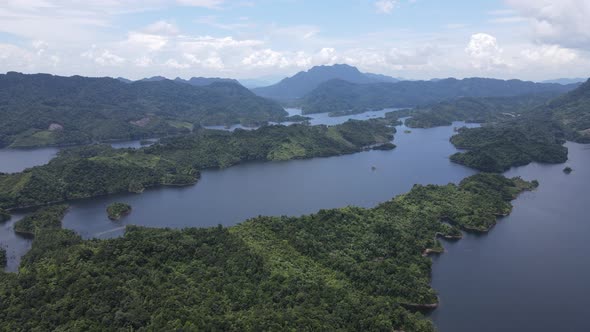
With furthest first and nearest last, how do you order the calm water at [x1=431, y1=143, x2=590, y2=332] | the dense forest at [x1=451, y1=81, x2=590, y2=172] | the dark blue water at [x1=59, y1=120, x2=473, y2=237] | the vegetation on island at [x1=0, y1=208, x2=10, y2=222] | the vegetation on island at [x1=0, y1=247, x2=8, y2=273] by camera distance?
the dense forest at [x1=451, y1=81, x2=590, y2=172] → the dark blue water at [x1=59, y1=120, x2=473, y2=237] → the vegetation on island at [x1=0, y1=208, x2=10, y2=222] → the vegetation on island at [x1=0, y1=247, x2=8, y2=273] → the calm water at [x1=431, y1=143, x2=590, y2=332]

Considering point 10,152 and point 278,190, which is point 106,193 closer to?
point 278,190

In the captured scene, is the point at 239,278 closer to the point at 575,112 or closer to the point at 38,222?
the point at 38,222

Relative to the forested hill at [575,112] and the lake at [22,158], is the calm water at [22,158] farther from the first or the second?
the forested hill at [575,112]

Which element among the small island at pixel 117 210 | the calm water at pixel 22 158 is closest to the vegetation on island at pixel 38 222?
the small island at pixel 117 210

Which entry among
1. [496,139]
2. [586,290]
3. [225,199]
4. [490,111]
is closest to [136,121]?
[225,199]

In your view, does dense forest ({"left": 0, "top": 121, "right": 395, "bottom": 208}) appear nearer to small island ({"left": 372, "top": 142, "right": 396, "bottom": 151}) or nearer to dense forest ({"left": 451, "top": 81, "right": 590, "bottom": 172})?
small island ({"left": 372, "top": 142, "right": 396, "bottom": 151})

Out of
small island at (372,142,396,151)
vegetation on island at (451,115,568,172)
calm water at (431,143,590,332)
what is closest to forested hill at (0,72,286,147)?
small island at (372,142,396,151)
